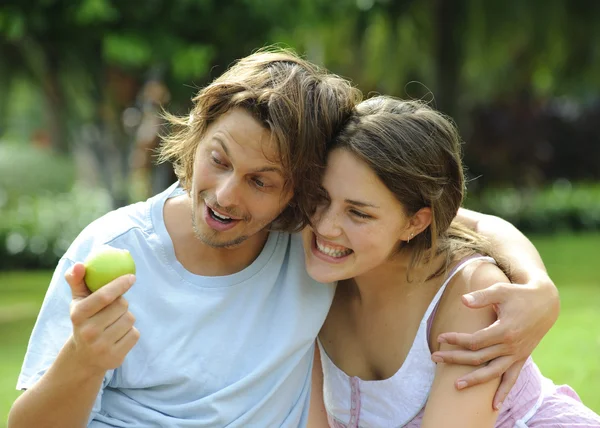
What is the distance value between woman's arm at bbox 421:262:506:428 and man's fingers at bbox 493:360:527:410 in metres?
0.02

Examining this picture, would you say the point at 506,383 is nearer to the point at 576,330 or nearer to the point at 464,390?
the point at 464,390

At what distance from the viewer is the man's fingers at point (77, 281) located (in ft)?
7.71

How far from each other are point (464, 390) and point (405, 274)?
561 millimetres

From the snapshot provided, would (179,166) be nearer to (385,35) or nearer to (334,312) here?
(334,312)

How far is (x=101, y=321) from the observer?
7.70 feet

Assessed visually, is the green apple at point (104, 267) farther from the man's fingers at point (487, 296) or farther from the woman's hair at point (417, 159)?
the man's fingers at point (487, 296)

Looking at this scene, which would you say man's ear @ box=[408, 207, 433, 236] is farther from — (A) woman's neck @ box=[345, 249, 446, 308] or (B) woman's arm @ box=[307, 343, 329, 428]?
(B) woman's arm @ box=[307, 343, 329, 428]

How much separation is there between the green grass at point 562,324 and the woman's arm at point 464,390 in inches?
122

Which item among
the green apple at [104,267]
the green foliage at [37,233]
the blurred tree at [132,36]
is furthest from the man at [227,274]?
the green foliage at [37,233]

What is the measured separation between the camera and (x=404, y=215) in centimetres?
318

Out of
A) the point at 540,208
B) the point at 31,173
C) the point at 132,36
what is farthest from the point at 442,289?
the point at 540,208

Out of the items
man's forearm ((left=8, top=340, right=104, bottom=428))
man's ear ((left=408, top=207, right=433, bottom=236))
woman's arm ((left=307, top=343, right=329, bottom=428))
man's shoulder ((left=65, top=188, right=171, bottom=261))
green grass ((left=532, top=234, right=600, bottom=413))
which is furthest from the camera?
green grass ((left=532, top=234, right=600, bottom=413))

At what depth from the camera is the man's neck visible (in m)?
3.06

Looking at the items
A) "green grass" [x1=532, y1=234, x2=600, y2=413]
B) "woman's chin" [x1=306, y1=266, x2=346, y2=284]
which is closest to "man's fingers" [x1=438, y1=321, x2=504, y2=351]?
"woman's chin" [x1=306, y1=266, x2=346, y2=284]
